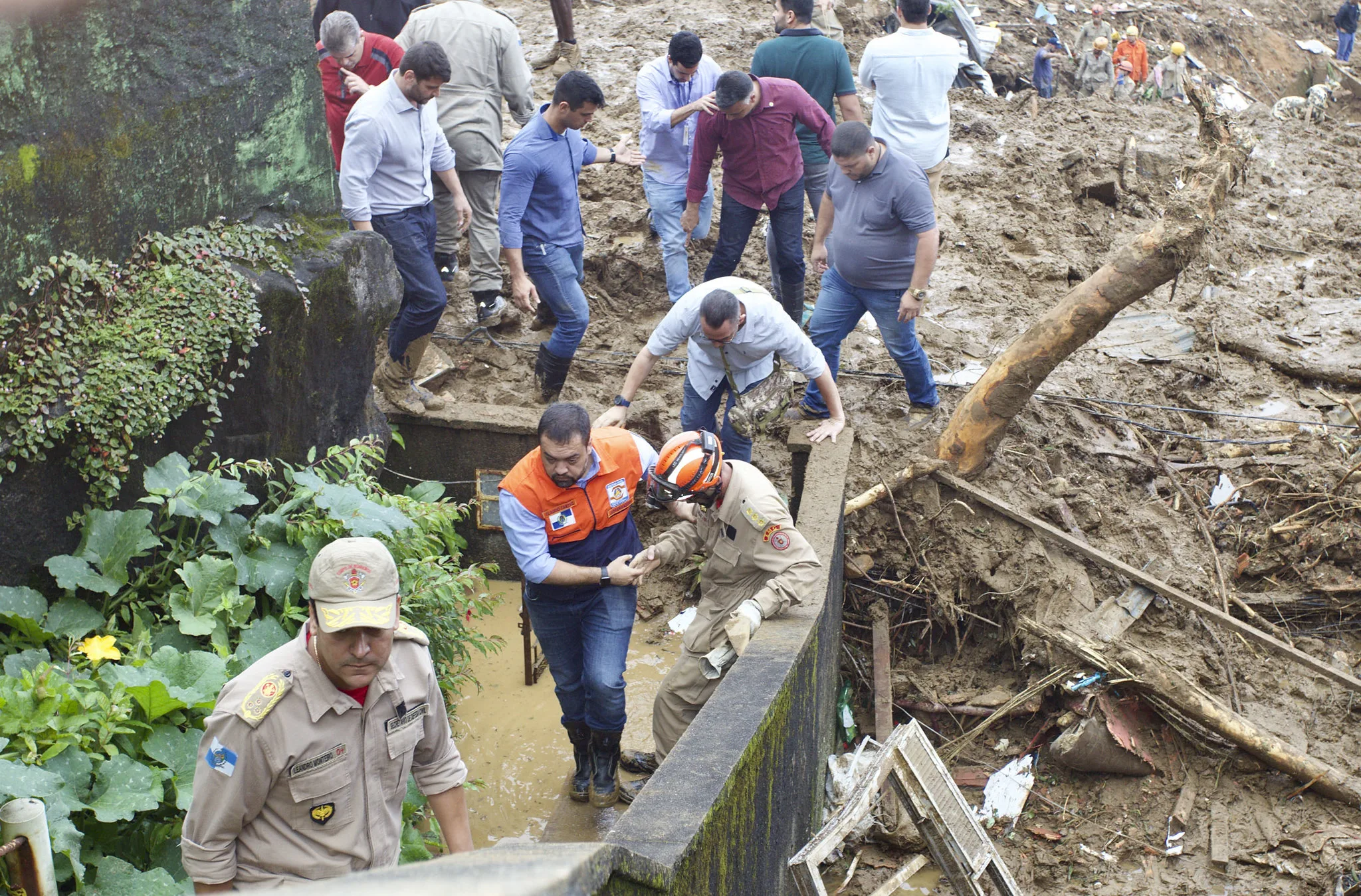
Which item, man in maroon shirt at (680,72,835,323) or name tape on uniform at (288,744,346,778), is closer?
name tape on uniform at (288,744,346,778)

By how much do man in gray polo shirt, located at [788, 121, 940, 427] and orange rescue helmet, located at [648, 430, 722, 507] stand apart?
1874 mm

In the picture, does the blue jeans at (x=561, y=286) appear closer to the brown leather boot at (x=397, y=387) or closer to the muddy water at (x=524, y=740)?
the brown leather boot at (x=397, y=387)

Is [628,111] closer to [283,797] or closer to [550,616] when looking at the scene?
[550,616]

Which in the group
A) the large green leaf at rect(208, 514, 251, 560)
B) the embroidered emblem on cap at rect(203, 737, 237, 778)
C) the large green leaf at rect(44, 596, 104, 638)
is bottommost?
the large green leaf at rect(44, 596, 104, 638)

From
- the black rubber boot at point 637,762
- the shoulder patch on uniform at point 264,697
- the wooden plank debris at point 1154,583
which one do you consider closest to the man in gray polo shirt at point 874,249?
the wooden plank debris at point 1154,583

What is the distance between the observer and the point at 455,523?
709 centimetres

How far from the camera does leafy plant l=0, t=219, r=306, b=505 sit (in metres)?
4.26

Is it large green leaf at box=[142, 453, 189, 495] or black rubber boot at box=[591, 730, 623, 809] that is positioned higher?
large green leaf at box=[142, 453, 189, 495]

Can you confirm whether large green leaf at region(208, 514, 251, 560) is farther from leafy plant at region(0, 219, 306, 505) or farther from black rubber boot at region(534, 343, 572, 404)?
black rubber boot at region(534, 343, 572, 404)

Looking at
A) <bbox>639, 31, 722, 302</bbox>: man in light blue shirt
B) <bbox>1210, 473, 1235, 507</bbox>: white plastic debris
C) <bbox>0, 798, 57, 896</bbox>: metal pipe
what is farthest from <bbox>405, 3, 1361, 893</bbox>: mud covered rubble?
<bbox>0, 798, 57, 896</bbox>: metal pipe

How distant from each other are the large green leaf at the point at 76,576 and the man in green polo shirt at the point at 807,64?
433 centimetres

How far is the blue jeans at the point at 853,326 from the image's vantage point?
21.0 feet

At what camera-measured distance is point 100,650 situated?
402 cm

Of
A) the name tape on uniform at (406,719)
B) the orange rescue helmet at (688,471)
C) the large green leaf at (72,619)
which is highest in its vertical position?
the name tape on uniform at (406,719)
